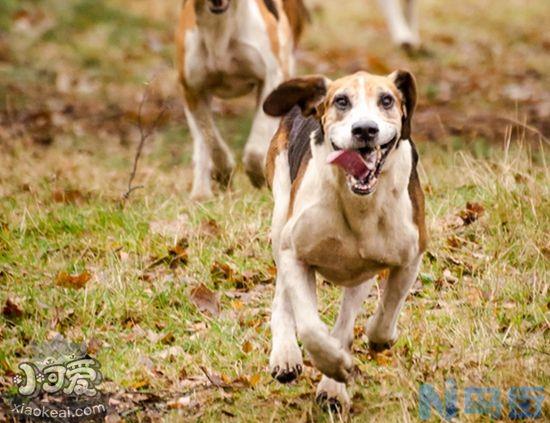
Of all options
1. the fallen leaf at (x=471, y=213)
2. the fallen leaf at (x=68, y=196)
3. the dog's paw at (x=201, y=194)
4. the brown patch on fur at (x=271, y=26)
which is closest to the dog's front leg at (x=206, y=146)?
the dog's paw at (x=201, y=194)

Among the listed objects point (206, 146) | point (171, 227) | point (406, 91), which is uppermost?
point (406, 91)

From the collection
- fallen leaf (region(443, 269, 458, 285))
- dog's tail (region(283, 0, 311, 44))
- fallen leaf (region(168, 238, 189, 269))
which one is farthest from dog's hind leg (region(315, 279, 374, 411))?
dog's tail (region(283, 0, 311, 44))

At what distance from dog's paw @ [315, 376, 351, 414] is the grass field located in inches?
2.1

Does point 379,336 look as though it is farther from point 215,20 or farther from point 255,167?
point 215,20

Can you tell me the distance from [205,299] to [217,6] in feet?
9.05

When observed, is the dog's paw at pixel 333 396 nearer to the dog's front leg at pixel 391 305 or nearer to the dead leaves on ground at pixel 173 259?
the dog's front leg at pixel 391 305

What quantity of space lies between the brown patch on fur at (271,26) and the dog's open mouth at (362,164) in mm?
4072

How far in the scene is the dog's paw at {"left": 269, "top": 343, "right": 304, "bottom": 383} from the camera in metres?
5.39

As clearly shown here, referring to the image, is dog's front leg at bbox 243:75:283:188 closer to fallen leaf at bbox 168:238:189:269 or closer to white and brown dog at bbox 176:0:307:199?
white and brown dog at bbox 176:0:307:199

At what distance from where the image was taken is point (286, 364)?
17.7 ft

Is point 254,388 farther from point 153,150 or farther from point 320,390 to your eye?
point 153,150

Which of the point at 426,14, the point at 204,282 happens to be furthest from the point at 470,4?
the point at 204,282

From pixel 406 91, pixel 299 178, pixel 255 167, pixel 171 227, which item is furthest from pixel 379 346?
pixel 255 167

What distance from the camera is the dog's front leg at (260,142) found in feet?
28.9
